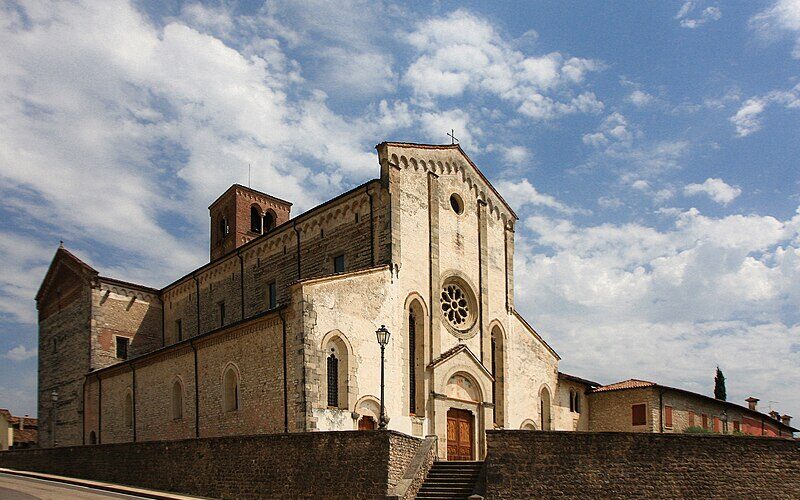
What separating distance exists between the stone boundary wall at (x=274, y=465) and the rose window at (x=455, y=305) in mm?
9819

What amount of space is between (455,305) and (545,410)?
8.13 metres

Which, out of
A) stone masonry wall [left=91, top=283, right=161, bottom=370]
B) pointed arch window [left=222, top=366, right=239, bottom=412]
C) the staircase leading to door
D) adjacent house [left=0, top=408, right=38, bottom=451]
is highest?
stone masonry wall [left=91, top=283, right=161, bottom=370]

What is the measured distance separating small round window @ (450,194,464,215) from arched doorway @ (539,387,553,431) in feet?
32.5

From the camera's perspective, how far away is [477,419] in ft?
98.4

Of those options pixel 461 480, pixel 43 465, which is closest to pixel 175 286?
pixel 43 465

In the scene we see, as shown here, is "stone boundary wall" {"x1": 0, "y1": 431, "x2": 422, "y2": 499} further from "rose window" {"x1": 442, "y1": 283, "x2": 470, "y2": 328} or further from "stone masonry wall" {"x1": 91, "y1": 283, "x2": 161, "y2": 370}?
"stone masonry wall" {"x1": 91, "y1": 283, "x2": 161, "y2": 370}

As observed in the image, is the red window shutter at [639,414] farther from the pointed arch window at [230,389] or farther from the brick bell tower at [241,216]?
the brick bell tower at [241,216]

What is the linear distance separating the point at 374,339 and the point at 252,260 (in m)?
11.1

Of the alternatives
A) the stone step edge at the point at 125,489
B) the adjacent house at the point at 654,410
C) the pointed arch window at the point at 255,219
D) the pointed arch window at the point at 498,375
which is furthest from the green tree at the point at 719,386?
the stone step edge at the point at 125,489

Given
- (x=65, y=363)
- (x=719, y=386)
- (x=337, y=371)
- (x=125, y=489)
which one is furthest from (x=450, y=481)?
(x=719, y=386)

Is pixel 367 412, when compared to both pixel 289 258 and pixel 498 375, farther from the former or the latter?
pixel 289 258

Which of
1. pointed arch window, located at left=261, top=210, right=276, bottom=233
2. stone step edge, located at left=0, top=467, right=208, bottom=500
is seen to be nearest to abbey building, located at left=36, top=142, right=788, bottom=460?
stone step edge, located at left=0, top=467, right=208, bottom=500

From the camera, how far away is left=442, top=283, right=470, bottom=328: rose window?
99.6 feet

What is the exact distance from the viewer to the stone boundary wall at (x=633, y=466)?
19.1m
